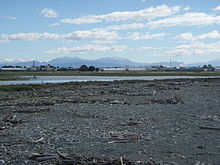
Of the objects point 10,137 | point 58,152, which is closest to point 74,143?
point 58,152

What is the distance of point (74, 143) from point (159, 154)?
3.23 metres

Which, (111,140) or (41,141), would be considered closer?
(41,141)

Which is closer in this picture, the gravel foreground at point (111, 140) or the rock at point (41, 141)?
the gravel foreground at point (111, 140)

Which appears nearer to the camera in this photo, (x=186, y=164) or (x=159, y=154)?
(x=186, y=164)

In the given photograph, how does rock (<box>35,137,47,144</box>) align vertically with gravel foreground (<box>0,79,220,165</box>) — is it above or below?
above

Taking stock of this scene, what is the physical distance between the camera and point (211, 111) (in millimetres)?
19812

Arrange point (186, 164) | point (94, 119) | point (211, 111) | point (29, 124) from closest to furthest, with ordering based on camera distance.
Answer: point (186, 164)
point (29, 124)
point (94, 119)
point (211, 111)

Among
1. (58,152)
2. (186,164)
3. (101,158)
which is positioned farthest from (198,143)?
(58,152)

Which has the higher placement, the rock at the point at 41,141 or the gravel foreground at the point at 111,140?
the rock at the point at 41,141

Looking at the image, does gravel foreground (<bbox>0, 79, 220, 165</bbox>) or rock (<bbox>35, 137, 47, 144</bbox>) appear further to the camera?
rock (<bbox>35, 137, 47, 144</bbox>)

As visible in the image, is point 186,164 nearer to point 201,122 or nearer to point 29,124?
point 201,122

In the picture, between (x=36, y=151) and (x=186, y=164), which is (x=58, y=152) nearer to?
(x=36, y=151)

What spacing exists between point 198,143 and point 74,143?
14.9 ft

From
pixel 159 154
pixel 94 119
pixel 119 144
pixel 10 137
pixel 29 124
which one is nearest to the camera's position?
pixel 159 154
